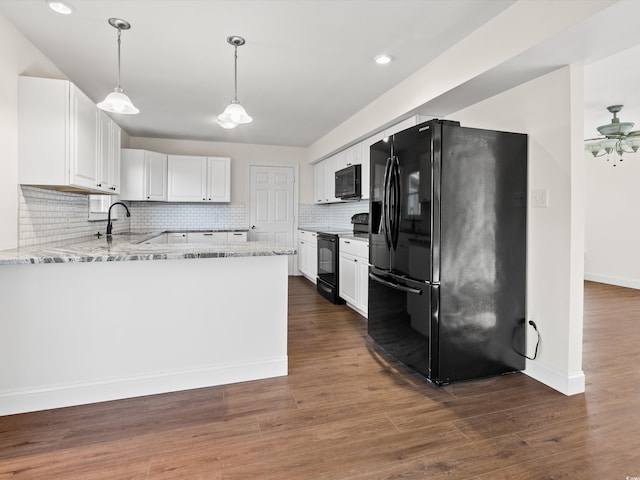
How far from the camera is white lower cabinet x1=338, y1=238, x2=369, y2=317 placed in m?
3.87

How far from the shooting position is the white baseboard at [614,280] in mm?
5727

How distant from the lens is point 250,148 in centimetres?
650

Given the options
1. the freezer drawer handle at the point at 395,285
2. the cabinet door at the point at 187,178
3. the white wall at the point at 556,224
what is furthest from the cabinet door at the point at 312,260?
the white wall at the point at 556,224

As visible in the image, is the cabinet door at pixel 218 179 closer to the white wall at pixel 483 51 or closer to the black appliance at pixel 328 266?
the black appliance at pixel 328 266

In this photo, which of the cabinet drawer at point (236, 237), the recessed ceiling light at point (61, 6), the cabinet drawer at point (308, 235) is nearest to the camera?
the recessed ceiling light at point (61, 6)

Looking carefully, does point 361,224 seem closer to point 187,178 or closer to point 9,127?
point 187,178

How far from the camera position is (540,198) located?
2.51 m

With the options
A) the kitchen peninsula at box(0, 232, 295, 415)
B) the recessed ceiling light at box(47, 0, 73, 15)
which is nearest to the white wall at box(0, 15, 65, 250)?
the kitchen peninsula at box(0, 232, 295, 415)

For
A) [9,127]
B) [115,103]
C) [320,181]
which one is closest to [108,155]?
[9,127]

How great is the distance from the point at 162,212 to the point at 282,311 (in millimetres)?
4357

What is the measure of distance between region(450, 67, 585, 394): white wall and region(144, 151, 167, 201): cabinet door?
4998 mm

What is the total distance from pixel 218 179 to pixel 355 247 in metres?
3.09

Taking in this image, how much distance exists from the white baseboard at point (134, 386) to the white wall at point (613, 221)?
6232mm

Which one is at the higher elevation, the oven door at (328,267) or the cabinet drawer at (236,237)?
the cabinet drawer at (236,237)
